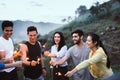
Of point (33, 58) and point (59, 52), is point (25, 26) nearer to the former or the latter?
point (59, 52)

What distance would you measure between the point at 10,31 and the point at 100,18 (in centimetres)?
871

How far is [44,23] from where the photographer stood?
1240 cm

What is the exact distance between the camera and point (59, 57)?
628 cm

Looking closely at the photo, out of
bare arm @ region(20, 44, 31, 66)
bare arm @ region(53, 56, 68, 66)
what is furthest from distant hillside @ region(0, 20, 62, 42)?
bare arm @ region(20, 44, 31, 66)

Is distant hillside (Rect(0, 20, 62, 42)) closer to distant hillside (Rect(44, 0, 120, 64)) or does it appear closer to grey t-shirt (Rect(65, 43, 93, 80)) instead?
distant hillside (Rect(44, 0, 120, 64))

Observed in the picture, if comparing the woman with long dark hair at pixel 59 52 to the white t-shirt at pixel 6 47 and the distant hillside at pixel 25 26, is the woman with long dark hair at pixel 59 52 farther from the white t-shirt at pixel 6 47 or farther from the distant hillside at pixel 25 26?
the distant hillside at pixel 25 26

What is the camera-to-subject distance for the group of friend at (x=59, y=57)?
5.12 m

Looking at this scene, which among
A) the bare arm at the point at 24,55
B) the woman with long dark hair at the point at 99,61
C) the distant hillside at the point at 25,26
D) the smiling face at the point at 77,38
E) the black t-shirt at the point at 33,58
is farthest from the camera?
the distant hillside at the point at 25,26

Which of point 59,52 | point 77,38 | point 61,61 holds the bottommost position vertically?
point 61,61

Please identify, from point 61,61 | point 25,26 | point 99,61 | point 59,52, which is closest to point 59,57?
point 59,52

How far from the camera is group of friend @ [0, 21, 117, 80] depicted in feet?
16.8

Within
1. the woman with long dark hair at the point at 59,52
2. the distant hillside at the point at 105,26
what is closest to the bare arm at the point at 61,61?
the woman with long dark hair at the point at 59,52

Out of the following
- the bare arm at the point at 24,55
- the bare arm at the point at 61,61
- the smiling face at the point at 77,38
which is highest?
the smiling face at the point at 77,38

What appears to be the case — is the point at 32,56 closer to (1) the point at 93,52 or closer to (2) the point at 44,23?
(1) the point at 93,52
